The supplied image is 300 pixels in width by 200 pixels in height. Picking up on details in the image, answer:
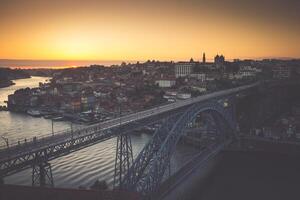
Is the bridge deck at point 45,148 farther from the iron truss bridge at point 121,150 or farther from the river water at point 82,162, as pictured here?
the river water at point 82,162

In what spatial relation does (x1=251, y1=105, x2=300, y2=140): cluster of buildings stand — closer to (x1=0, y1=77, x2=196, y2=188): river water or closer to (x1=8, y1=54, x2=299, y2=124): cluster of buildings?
(x1=0, y1=77, x2=196, y2=188): river water

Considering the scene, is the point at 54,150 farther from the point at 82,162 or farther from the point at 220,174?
the point at 220,174

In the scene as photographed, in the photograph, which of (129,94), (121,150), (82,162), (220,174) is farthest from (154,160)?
(129,94)

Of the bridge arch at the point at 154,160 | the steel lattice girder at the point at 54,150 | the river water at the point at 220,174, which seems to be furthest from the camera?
the river water at the point at 220,174

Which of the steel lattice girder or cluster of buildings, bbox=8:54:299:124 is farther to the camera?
cluster of buildings, bbox=8:54:299:124

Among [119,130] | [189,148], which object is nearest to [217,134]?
[189,148]

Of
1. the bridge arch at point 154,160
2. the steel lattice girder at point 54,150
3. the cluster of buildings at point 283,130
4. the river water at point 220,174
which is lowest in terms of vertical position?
the river water at point 220,174

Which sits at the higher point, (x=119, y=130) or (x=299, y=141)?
(x=119, y=130)

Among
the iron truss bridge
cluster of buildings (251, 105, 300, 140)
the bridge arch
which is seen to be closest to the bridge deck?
the iron truss bridge

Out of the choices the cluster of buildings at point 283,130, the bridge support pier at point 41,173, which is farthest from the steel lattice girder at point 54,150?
the cluster of buildings at point 283,130

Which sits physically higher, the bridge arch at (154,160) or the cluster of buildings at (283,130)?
the bridge arch at (154,160)

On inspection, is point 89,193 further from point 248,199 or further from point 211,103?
point 211,103
